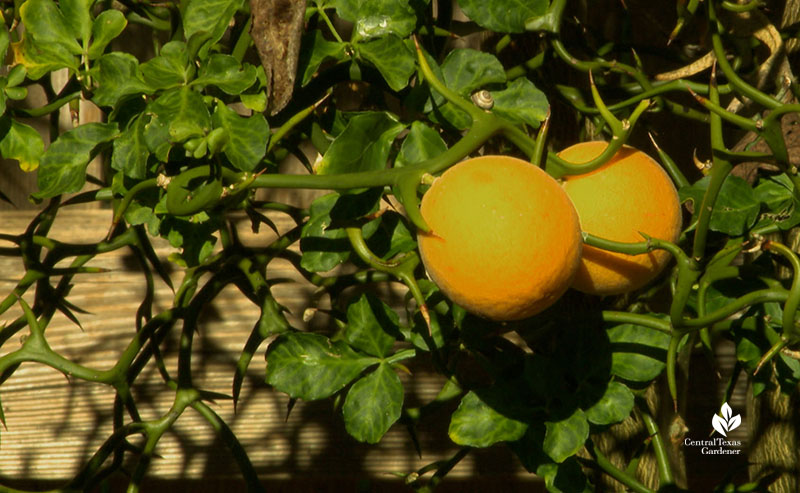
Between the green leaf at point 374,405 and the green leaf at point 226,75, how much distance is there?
0.72 ft

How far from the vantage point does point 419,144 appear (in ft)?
1.80

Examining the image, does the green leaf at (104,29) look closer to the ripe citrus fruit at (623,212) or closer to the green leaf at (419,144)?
the green leaf at (419,144)

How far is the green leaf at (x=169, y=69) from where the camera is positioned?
544 millimetres

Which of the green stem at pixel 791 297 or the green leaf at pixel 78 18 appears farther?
the green leaf at pixel 78 18

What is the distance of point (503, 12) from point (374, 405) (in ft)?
0.94

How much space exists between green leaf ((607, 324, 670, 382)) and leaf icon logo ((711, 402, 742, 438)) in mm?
223

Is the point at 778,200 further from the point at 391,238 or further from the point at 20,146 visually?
the point at 20,146

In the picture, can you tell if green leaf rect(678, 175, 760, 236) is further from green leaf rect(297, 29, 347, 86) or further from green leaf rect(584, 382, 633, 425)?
green leaf rect(297, 29, 347, 86)

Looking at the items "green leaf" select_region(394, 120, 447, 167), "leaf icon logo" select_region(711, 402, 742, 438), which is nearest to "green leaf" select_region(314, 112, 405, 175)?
"green leaf" select_region(394, 120, 447, 167)

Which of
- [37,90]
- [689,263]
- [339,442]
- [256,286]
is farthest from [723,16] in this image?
[37,90]

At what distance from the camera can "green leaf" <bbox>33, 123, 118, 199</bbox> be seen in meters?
0.61

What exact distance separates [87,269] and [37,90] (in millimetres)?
273

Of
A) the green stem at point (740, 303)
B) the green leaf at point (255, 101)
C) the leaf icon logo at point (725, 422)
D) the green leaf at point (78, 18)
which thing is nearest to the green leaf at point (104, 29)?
the green leaf at point (78, 18)

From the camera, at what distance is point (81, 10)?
601mm
